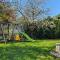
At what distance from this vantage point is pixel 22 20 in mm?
33688

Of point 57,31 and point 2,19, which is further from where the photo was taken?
point 57,31

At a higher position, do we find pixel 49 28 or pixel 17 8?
pixel 17 8

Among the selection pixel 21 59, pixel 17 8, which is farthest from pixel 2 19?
pixel 21 59

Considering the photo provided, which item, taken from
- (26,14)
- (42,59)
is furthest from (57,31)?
(42,59)

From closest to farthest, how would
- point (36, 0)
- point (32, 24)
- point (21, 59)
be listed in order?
point (21, 59)
point (32, 24)
point (36, 0)

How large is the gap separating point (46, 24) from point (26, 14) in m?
4.78

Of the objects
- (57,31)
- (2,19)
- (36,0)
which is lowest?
(57,31)

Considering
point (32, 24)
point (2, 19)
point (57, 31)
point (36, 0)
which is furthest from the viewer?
point (36, 0)

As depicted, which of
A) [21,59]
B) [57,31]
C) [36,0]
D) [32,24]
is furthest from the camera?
[36,0]

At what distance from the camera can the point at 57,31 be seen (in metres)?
29.6

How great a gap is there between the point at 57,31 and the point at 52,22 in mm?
1726

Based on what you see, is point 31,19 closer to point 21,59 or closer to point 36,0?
point 36,0

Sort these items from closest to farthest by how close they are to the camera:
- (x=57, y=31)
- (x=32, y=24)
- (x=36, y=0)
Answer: (x=57, y=31)
(x=32, y=24)
(x=36, y=0)

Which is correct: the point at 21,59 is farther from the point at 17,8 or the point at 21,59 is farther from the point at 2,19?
the point at 17,8
